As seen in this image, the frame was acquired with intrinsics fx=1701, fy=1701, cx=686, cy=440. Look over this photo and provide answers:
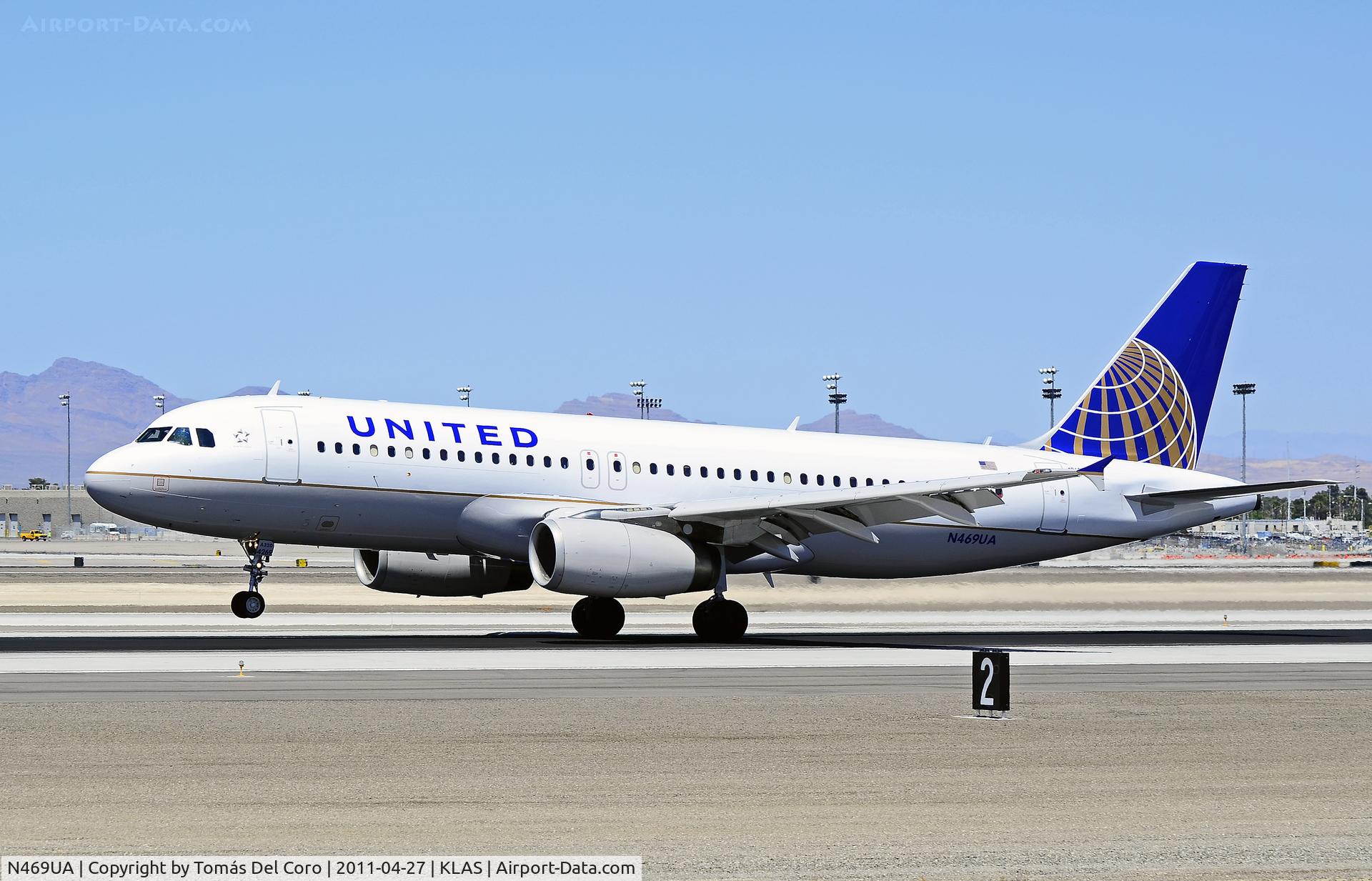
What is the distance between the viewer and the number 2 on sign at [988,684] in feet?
66.6

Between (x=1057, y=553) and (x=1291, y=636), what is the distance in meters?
5.82

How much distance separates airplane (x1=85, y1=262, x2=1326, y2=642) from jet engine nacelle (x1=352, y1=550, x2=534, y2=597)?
4cm

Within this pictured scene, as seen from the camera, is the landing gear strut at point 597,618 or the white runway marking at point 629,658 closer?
the white runway marking at point 629,658

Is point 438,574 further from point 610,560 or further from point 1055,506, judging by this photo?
point 1055,506

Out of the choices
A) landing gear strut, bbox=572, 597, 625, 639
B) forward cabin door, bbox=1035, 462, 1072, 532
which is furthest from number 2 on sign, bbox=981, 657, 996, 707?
forward cabin door, bbox=1035, 462, 1072, 532

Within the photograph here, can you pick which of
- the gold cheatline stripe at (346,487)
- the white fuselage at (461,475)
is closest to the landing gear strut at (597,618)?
the white fuselage at (461,475)

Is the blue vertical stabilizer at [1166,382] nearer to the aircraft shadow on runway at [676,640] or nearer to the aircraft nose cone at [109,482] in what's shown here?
the aircraft shadow on runway at [676,640]

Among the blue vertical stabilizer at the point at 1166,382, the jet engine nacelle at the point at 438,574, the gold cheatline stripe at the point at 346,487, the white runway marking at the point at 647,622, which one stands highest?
the blue vertical stabilizer at the point at 1166,382

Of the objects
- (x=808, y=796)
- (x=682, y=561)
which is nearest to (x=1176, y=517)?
(x=682, y=561)

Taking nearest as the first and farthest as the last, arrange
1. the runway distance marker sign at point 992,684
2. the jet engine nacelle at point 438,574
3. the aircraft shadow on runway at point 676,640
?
the runway distance marker sign at point 992,684
the aircraft shadow on runway at point 676,640
the jet engine nacelle at point 438,574

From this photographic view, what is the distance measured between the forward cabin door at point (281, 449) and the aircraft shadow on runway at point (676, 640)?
3.24 metres

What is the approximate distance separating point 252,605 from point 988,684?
701 inches

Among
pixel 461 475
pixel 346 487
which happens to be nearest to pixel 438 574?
pixel 461 475

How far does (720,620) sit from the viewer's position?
114 ft
